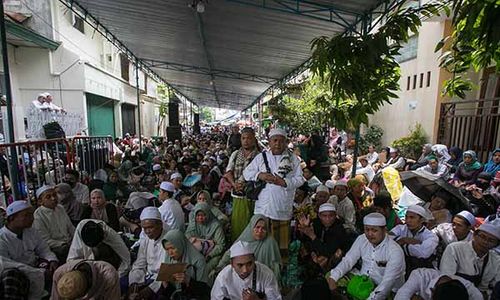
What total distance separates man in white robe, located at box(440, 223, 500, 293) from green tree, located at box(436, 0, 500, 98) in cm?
120

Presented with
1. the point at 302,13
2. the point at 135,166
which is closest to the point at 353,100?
the point at 302,13

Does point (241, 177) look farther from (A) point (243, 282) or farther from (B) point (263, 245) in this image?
(A) point (243, 282)

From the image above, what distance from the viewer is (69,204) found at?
4.44 metres

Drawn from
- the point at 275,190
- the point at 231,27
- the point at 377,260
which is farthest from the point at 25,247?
the point at 231,27

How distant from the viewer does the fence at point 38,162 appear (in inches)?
169

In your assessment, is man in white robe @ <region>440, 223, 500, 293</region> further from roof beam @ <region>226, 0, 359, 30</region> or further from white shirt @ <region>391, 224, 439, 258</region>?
roof beam @ <region>226, 0, 359, 30</region>

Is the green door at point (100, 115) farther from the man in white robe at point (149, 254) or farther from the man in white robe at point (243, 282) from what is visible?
the man in white robe at point (243, 282)

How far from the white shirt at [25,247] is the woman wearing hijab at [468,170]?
21.7 ft

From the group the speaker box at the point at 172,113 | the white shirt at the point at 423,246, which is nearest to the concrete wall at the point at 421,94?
the white shirt at the point at 423,246

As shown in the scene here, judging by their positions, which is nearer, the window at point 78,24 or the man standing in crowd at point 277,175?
the man standing in crowd at point 277,175

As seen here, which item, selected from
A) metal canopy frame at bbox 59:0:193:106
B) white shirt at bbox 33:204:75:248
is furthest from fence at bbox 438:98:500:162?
metal canopy frame at bbox 59:0:193:106

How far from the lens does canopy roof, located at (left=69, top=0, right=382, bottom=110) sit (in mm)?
5480

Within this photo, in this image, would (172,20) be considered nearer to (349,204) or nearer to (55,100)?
(349,204)

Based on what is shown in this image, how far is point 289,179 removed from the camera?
3391 millimetres
